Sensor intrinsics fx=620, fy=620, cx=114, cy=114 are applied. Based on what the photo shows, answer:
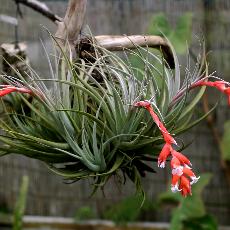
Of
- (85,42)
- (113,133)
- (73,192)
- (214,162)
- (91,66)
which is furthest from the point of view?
(73,192)

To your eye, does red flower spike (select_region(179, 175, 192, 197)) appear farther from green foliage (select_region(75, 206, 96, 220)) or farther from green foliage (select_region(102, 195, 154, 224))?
green foliage (select_region(75, 206, 96, 220))

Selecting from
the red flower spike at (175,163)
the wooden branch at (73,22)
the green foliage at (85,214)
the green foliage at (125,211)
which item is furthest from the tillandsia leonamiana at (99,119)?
the green foliage at (85,214)

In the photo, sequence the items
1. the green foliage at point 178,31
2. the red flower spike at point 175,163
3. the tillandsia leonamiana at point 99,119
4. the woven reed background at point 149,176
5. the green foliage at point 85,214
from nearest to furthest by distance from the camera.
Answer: the red flower spike at point 175,163, the tillandsia leonamiana at point 99,119, the green foliage at point 178,31, the woven reed background at point 149,176, the green foliage at point 85,214

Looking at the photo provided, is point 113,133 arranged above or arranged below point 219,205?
above

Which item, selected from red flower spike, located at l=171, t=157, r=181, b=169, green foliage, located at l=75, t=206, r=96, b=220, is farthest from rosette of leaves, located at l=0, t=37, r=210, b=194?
green foliage, located at l=75, t=206, r=96, b=220

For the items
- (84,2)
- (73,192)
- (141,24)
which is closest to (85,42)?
(84,2)

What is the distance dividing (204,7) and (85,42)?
1.81 m

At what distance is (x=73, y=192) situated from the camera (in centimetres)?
362

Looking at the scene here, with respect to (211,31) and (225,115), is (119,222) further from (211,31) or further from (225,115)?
(211,31)

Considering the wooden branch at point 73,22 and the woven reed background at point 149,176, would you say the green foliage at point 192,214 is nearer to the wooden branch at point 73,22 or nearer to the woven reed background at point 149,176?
the woven reed background at point 149,176

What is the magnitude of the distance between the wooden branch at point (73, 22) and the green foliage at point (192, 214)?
61.0 inches

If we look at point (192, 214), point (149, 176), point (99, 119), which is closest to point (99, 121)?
point (99, 119)

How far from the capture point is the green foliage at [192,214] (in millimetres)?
2910

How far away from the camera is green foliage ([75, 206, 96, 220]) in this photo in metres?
3.52
